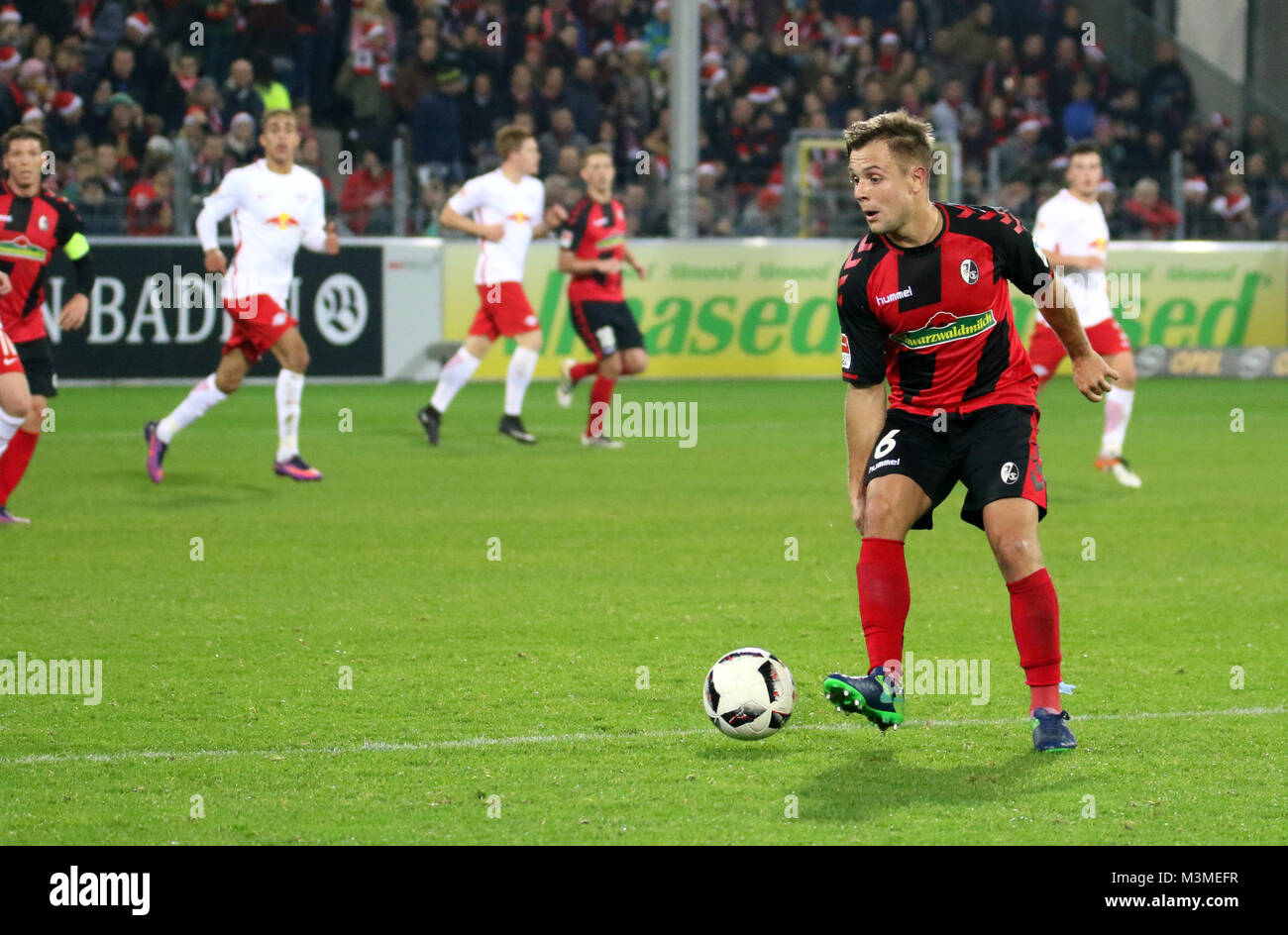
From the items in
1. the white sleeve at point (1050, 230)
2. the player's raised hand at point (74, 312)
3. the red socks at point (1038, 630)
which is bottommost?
the red socks at point (1038, 630)

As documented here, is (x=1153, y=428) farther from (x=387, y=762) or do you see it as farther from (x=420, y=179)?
(x=387, y=762)

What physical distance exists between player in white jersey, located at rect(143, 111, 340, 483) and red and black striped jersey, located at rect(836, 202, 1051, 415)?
259 inches

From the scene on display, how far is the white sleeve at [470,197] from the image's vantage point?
43.8ft

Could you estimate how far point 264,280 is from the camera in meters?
11.2

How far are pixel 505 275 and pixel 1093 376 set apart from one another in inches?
351

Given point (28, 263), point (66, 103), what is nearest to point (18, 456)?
point (28, 263)

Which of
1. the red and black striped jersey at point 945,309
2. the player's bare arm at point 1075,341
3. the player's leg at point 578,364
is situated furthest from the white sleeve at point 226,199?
the player's bare arm at point 1075,341

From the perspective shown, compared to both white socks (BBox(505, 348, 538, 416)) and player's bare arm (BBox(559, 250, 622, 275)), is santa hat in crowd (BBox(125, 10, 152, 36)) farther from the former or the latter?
white socks (BBox(505, 348, 538, 416))

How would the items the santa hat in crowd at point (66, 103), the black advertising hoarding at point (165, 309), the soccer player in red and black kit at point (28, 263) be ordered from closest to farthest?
the soccer player in red and black kit at point (28, 263) → the black advertising hoarding at point (165, 309) → the santa hat in crowd at point (66, 103)

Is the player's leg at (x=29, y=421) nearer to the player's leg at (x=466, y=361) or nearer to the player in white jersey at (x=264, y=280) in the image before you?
the player in white jersey at (x=264, y=280)

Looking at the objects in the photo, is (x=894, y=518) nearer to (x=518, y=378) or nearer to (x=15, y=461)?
(x=15, y=461)

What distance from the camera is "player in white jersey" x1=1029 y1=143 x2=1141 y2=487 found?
11062 millimetres

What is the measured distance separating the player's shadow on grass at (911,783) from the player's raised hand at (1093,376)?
106 cm
